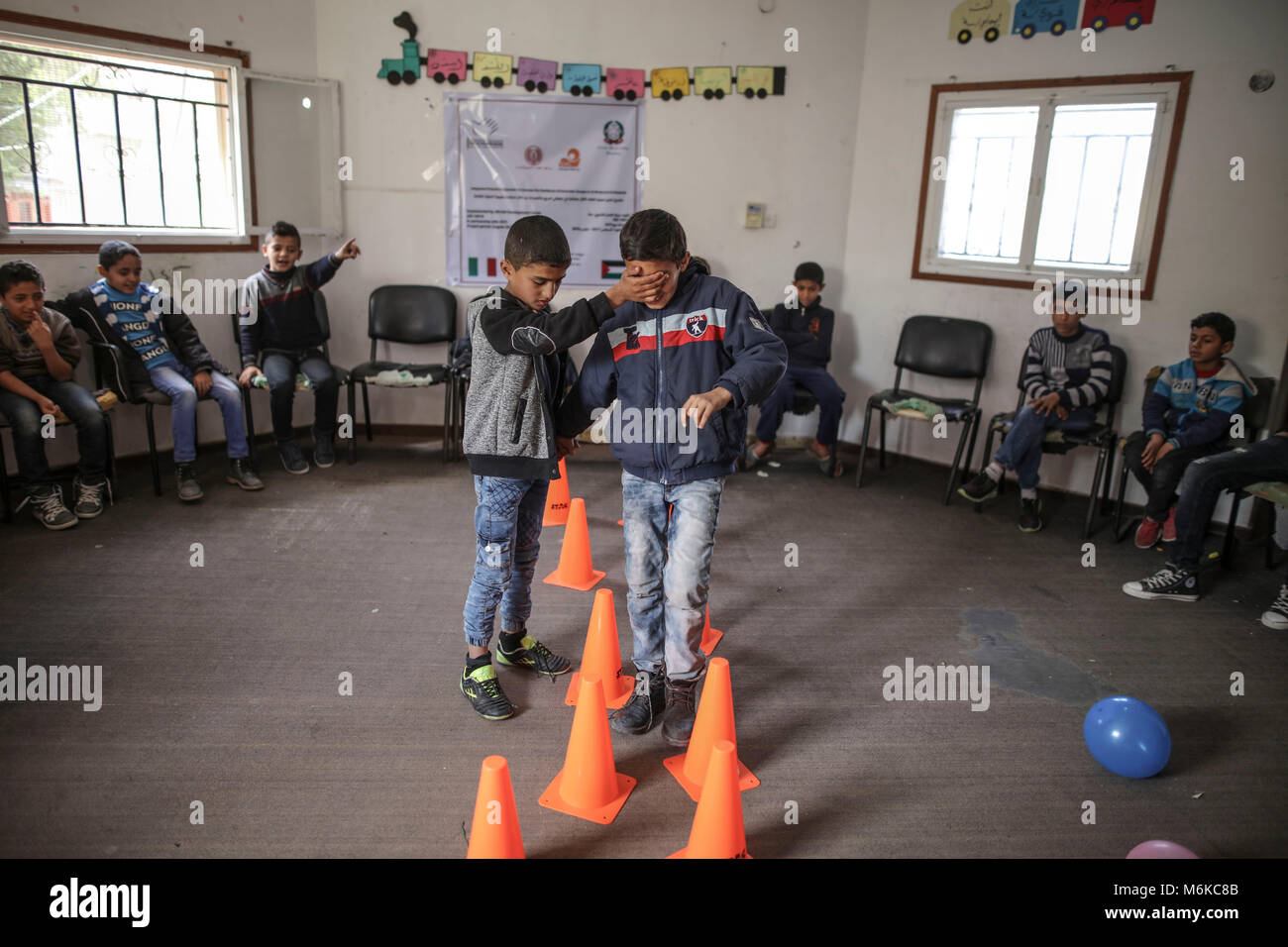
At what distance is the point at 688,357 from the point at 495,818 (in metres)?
1.25

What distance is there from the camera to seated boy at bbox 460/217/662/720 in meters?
2.28

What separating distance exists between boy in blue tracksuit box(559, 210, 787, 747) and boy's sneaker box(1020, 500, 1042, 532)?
2.63 metres

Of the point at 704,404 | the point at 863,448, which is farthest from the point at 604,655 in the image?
the point at 863,448

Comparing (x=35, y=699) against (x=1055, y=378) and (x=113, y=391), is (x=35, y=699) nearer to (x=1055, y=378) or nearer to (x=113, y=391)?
(x=113, y=391)

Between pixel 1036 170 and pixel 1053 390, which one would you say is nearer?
pixel 1053 390

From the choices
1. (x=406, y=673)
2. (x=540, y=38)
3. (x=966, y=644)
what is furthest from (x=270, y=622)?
(x=540, y=38)

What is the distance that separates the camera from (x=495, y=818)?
1.85 m

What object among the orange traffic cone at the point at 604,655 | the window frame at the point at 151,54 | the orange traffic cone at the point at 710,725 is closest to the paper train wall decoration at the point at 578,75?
the window frame at the point at 151,54

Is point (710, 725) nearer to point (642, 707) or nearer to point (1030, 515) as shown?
point (642, 707)

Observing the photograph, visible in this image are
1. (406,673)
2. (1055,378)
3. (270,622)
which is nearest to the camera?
(406,673)

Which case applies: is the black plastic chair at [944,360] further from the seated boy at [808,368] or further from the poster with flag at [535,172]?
the poster with flag at [535,172]

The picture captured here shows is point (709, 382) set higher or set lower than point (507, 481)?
higher
